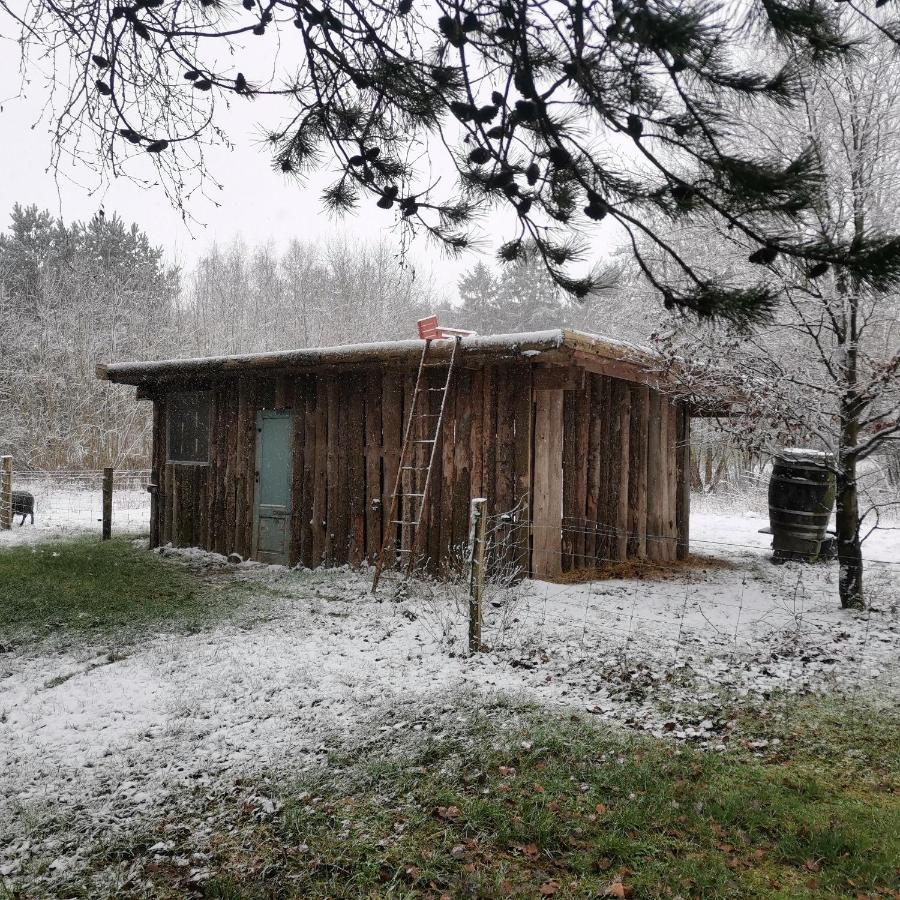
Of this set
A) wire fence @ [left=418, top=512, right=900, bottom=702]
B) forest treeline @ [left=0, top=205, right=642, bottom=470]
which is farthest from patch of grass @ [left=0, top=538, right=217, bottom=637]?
forest treeline @ [left=0, top=205, right=642, bottom=470]

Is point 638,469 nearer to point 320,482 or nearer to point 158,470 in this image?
point 320,482

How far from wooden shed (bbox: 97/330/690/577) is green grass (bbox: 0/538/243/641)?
1.53m

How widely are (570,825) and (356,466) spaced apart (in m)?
6.40

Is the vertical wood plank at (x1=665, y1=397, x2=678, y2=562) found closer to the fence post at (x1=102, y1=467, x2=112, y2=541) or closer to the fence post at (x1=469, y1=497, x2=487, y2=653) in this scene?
the fence post at (x1=469, y1=497, x2=487, y2=653)

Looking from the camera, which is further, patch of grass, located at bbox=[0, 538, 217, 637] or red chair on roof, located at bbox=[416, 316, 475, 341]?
red chair on roof, located at bbox=[416, 316, 475, 341]

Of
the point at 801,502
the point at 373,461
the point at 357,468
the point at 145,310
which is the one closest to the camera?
Result: the point at 373,461

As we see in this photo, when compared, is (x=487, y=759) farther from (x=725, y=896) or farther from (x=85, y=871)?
(x=85, y=871)

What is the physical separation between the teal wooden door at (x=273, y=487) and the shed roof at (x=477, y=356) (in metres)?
0.81

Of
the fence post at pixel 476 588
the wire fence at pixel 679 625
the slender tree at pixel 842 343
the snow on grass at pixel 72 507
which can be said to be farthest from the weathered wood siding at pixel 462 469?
the snow on grass at pixel 72 507

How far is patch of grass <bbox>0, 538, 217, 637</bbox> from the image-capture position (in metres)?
6.43

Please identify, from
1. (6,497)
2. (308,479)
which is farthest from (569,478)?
(6,497)

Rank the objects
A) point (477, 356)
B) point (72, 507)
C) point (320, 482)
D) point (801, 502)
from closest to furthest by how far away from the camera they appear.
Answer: point (477, 356) < point (320, 482) < point (801, 502) < point (72, 507)

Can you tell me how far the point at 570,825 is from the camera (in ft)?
10.2

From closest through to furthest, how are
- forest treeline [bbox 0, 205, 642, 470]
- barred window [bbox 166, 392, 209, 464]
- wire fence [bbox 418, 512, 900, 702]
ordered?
wire fence [bbox 418, 512, 900, 702] → barred window [bbox 166, 392, 209, 464] → forest treeline [bbox 0, 205, 642, 470]
